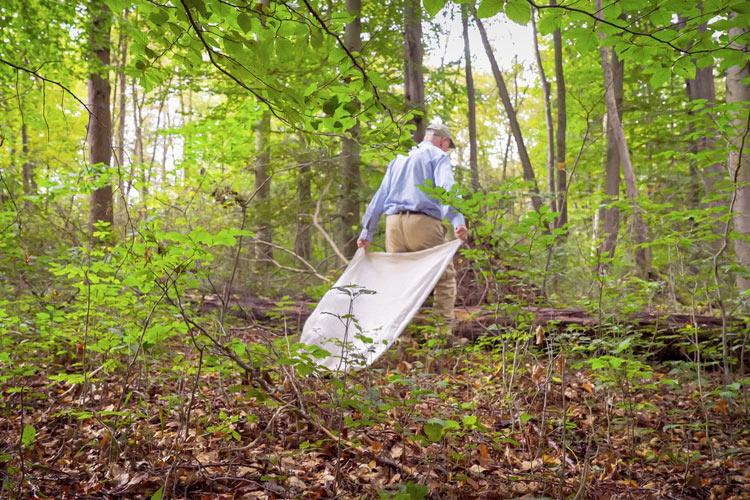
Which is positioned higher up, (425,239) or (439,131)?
(439,131)

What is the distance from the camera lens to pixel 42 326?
8.88 ft

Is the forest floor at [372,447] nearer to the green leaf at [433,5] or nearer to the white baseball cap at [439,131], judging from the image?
the green leaf at [433,5]

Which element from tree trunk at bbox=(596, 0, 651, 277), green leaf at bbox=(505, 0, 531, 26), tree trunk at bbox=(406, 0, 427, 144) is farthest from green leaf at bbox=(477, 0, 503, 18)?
tree trunk at bbox=(596, 0, 651, 277)

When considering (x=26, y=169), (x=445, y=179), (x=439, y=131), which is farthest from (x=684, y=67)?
(x=26, y=169)

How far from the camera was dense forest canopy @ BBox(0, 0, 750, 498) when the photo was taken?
1.83m

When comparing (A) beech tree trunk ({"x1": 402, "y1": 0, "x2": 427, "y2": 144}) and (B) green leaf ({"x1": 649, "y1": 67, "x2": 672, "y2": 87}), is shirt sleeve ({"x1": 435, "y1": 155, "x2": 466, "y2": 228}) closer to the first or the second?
(B) green leaf ({"x1": 649, "y1": 67, "x2": 672, "y2": 87})

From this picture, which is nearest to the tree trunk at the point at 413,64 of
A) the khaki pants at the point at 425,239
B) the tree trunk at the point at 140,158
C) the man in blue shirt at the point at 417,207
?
the man in blue shirt at the point at 417,207

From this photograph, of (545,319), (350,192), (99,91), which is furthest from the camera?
(99,91)

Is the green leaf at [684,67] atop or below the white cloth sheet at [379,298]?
atop

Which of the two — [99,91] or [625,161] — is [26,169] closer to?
[99,91]

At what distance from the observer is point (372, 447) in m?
2.41

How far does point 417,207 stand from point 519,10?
314 centimetres

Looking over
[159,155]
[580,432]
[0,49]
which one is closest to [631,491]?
[580,432]

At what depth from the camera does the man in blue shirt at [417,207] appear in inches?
176
